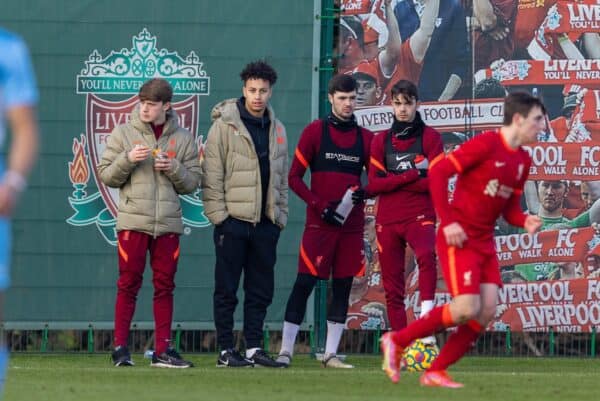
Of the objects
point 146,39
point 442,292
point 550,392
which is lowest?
point 550,392

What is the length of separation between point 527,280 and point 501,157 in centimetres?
393

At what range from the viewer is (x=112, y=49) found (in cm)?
1180

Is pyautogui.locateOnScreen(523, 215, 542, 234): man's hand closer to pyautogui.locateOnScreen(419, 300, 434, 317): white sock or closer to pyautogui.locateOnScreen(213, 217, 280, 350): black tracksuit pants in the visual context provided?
pyautogui.locateOnScreen(419, 300, 434, 317): white sock

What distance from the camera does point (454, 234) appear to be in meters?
7.99

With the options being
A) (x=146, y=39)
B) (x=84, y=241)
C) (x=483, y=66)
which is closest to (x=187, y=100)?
(x=146, y=39)

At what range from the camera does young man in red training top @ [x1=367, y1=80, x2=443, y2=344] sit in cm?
1041

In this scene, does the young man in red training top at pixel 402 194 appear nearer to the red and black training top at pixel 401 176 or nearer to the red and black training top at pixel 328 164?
the red and black training top at pixel 401 176

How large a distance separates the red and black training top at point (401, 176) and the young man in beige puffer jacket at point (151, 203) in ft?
4.49

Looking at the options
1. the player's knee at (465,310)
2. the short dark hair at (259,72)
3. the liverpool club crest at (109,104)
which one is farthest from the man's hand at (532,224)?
the liverpool club crest at (109,104)

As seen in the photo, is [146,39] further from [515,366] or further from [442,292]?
[515,366]

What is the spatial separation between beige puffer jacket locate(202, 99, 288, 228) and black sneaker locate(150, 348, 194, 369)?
3.39 ft

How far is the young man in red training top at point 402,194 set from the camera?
34.2 feet

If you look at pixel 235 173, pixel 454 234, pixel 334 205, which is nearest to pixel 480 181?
pixel 454 234

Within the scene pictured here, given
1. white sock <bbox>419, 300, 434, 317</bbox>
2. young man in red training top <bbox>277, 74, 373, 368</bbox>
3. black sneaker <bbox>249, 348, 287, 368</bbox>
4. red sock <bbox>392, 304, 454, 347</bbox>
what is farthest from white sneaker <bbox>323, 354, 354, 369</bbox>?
red sock <bbox>392, 304, 454, 347</bbox>
